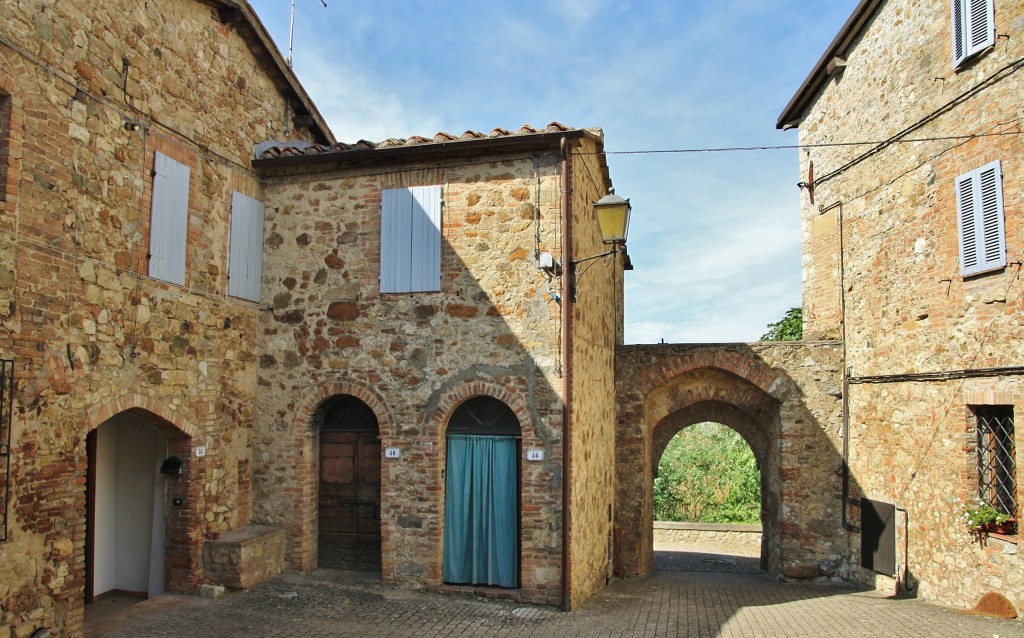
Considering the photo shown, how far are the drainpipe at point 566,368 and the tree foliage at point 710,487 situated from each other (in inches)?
614

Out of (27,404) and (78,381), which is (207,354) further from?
(27,404)

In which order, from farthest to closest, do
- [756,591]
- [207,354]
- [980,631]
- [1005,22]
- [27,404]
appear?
[756,591]
[207,354]
[1005,22]
[980,631]
[27,404]

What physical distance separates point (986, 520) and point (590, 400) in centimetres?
507

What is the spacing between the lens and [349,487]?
33.8 feet

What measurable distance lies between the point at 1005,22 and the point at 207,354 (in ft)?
34.8

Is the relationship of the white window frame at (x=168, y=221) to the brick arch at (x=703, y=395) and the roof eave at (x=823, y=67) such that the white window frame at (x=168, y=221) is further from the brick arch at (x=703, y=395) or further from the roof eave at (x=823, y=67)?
the roof eave at (x=823, y=67)

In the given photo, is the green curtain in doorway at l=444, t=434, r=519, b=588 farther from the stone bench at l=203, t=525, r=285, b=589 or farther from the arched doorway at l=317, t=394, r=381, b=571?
the stone bench at l=203, t=525, r=285, b=589

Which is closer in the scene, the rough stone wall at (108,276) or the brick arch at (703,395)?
the rough stone wall at (108,276)

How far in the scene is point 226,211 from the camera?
32.4 ft

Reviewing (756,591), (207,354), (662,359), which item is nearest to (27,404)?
(207,354)

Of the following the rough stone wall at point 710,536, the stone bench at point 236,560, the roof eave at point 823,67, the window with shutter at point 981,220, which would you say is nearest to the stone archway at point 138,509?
the stone bench at point 236,560

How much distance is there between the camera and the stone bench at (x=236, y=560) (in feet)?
29.9

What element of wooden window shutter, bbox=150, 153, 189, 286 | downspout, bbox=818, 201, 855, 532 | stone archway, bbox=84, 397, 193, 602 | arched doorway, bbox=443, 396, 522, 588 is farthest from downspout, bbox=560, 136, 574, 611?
downspout, bbox=818, 201, 855, 532

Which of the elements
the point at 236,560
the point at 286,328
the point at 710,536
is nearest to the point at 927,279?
the point at 286,328
